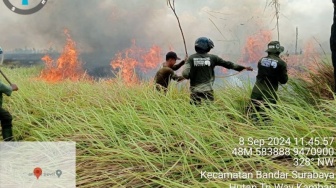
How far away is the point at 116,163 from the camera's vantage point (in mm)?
3682

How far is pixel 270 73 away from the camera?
4.95 m

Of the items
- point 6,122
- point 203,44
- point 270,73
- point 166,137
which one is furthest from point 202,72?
point 6,122

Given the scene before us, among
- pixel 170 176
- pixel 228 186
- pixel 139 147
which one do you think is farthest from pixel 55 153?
pixel 228 186

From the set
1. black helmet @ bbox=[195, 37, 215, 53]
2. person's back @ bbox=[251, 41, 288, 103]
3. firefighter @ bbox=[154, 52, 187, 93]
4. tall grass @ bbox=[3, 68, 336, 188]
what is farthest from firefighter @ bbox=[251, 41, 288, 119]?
firefighter @ bbox=[154, 52, 187, 93]

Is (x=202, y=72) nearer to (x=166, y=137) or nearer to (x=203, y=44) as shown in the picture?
(x=203, y=44)

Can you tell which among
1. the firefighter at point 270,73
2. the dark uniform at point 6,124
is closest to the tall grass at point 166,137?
the dark uniform at point 6,124

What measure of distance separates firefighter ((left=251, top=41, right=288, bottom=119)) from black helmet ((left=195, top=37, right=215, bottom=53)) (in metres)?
0.66

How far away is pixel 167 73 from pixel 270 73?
1.68 metres

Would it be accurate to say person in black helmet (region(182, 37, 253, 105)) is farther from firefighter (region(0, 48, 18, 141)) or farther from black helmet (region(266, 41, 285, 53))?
firefighter (region(0, 48, 18, 141))

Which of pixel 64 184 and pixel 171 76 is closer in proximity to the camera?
pixel 64 184

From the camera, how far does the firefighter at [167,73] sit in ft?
19.8

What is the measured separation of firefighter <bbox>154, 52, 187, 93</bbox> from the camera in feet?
19.8

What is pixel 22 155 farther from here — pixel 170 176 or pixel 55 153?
pixel 170 176

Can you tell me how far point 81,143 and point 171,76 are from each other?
7.06 ft
